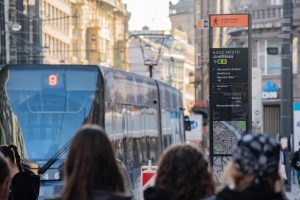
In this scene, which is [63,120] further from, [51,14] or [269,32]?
[51,14]

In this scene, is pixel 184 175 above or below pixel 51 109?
below

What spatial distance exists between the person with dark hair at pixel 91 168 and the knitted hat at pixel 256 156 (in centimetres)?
71

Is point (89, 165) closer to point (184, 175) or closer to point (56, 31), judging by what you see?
point (184, 175)

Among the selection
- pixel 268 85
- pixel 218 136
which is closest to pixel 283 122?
pixel 218 136

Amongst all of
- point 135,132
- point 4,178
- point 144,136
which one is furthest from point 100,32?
point 4,178

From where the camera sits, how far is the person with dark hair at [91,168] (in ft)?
20.4

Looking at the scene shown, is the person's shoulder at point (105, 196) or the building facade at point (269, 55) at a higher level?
the building facade at point (269, 55)

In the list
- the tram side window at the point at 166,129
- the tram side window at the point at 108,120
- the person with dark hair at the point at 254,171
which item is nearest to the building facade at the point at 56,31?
the tram side window at the point at 166,129

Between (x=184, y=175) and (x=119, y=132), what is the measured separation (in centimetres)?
1565

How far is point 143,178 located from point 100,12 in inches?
3688

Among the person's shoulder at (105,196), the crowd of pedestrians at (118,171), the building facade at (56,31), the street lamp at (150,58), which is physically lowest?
the person's shoulder at (105,196)

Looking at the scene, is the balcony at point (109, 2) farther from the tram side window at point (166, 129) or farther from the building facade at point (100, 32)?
the tram side window at point (166, 129)

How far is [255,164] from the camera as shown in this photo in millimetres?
6059

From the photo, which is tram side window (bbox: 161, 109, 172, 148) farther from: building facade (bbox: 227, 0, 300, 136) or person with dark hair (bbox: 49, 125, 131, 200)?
person with dark hair (bbox: 49, 125, 131, 200)
